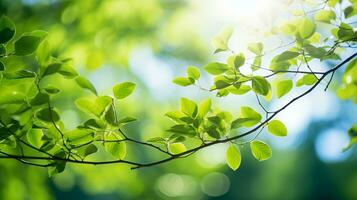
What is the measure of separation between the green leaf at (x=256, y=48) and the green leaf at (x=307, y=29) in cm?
11

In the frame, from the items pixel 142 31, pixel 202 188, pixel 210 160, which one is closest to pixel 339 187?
pixel 202 188

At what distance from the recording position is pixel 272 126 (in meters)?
1.17

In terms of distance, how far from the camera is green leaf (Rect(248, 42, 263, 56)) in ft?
3.65

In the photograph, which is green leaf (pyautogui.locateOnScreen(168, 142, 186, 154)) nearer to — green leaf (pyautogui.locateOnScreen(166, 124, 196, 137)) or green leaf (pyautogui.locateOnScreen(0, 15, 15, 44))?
green leaf (pyautogui.locateOnScreen(166, 124, 196, 137))

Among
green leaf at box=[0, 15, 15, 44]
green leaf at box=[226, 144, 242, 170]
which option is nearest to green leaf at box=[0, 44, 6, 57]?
green leaf at box=[0, 15, 15, 44]

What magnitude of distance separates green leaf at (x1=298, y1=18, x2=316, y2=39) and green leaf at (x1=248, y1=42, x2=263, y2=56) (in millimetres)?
106

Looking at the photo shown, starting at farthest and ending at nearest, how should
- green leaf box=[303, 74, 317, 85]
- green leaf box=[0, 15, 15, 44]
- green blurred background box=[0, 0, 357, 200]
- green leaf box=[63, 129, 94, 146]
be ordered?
green blurred background box=[0, 0, 357, 200]
green leaf box=[303, 74, 317, 85]
green leaf box=[63, 129, 94, 146]
green leaf box=[0, 15, 15, 44]

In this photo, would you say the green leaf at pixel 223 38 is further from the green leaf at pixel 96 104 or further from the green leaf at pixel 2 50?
the green leaf at pixel 2 50

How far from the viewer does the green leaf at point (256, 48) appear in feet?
3.65

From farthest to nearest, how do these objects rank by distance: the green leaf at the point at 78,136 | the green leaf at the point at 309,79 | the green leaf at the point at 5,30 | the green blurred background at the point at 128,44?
1. the green blurred background at the point at 128,44
2. the green leaf at the point at 309,79
3. the green leaf at the point at 78,136
4. the green leaf at the point at 5,30

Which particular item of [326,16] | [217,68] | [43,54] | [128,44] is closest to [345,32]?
[326,16]

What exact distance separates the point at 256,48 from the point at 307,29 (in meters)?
0.13

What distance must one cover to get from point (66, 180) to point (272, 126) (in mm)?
4124

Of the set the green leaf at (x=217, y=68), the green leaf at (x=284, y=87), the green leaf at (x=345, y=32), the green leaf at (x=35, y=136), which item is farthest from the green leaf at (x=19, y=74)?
the green leaf at (x=345, y=32)
